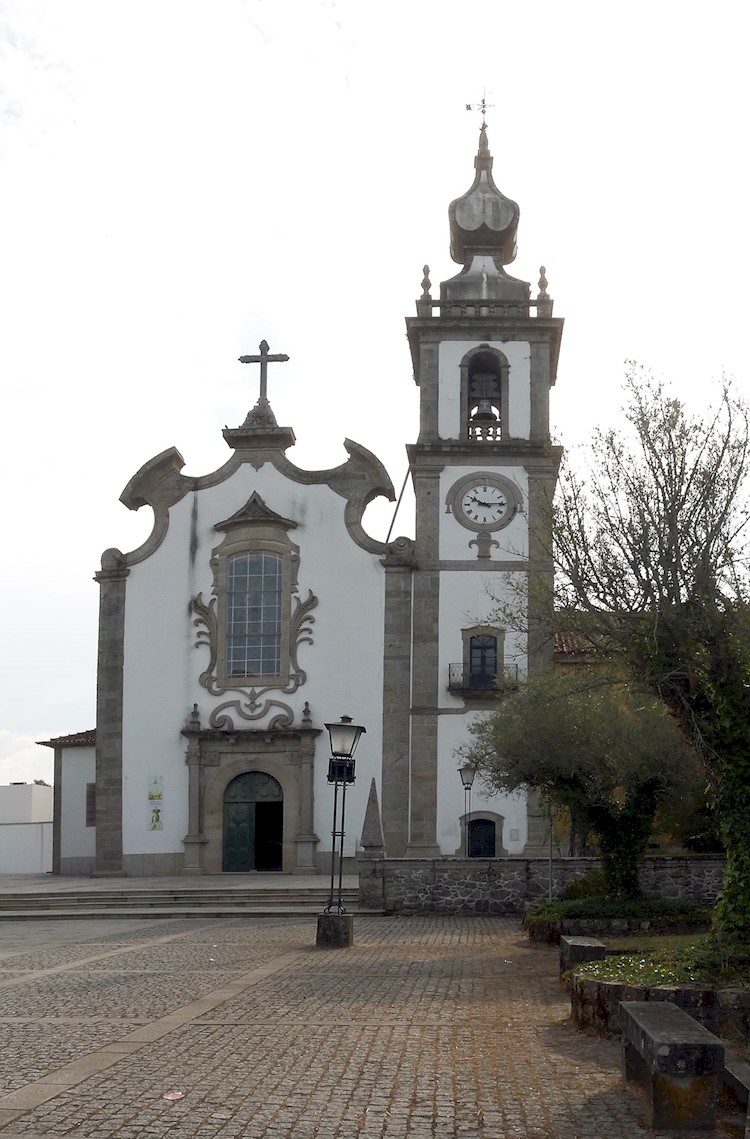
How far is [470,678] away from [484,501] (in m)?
4.61

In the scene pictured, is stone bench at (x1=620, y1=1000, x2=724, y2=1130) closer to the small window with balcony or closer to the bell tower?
the bell tower

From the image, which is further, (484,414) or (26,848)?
→ (26,848)

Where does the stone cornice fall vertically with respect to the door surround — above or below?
above

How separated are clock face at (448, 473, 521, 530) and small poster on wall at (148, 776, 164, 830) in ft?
33.9

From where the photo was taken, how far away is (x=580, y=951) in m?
12.8

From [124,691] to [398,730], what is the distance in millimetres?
7375

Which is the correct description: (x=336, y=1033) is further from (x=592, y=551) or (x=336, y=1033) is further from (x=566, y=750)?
(x=566, y=750)

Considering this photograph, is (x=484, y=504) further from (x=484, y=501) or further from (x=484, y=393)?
(x=484, y=393)

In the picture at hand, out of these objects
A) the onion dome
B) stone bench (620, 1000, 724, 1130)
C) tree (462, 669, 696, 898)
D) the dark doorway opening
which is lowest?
the dark doorway opening

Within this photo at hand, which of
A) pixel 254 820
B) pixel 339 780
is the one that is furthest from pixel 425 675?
pixel 339 780

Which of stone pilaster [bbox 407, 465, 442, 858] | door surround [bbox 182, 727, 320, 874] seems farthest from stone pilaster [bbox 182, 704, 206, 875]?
stone pilaster [bbox 407, 465, 442, 858]

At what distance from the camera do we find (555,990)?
1298 cm

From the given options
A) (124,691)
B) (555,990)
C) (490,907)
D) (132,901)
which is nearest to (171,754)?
(124,691)

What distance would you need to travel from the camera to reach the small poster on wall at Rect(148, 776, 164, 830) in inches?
1394
